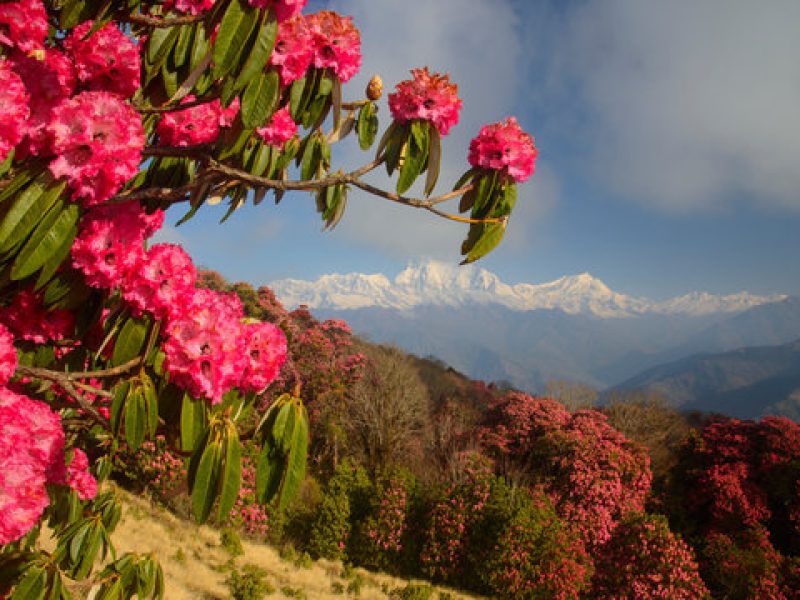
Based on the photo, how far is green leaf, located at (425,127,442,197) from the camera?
159 cm

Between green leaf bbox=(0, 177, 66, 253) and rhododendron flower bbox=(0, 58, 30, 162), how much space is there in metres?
0.08

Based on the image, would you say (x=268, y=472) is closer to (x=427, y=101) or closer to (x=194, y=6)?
(x=427, y=101)

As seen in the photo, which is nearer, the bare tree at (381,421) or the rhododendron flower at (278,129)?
the rhododendron flower at (278,129)

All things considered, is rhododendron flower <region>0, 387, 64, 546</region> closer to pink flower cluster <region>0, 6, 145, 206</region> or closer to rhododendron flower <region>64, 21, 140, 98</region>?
pink flower cluster <region>0, 6, 145, 206</region>

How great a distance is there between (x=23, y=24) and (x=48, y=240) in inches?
22.5

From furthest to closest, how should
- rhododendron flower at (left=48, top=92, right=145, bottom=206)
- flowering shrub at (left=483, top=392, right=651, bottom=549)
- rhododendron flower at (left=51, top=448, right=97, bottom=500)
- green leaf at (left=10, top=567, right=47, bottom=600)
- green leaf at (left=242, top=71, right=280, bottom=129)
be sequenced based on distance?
flowering shrub at (left=483, top=392, right=651, bottom=549) → rhododendron flower at (left=51, top=448, right=97, bottom=500) → green leaf at (left=10, top=567, right=47, bottom=600) → green leaf at (left=242, top=71, right=280, bottom=129) → rhododendron flower at (left=48, top=92, right=145, bottom=206)

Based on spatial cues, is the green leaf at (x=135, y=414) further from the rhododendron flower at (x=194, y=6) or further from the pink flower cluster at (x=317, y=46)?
the rhododendron flower at (x=194, y=6)

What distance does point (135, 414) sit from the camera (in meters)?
1.25

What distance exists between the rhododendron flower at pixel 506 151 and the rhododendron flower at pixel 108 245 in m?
1.13

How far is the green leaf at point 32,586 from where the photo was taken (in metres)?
1.44

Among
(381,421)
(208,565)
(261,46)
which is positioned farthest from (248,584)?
(261,46)

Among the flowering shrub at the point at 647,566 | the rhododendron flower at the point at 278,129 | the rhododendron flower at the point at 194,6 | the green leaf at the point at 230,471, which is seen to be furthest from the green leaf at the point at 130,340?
the flowering shrub at the point at 647,566

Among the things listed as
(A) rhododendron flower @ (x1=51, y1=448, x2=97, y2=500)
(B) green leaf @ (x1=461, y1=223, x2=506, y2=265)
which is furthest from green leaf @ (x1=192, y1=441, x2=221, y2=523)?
(A) rhododendron flower @ (x1=51, y1=448, x2=97, y2=500)

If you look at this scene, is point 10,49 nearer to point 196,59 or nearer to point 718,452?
point 196,59
